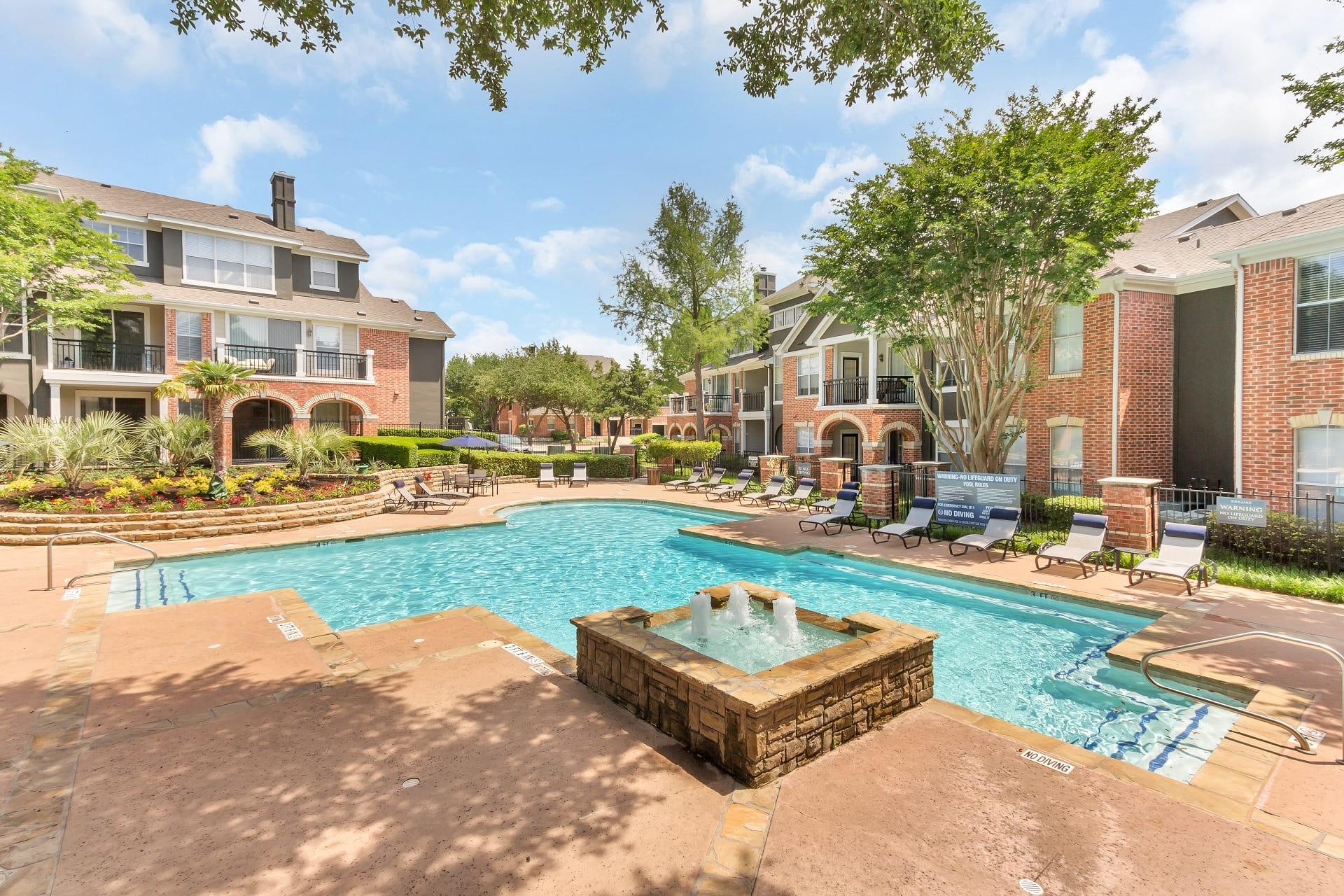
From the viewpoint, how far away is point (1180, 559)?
30.7ft

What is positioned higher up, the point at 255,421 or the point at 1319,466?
the point at 255,421

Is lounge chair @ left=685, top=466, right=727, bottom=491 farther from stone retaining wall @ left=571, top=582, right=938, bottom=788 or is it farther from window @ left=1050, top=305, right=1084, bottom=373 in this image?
stone retaining wall @ left=571, top=582, right=938, bottom=788

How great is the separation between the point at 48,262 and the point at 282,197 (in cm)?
1083

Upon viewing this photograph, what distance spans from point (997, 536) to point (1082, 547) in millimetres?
1468

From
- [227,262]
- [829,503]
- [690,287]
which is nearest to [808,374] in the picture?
[690,287]

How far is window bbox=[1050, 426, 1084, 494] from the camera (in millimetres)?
15594

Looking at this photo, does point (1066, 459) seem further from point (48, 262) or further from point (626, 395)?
point (48, 262)

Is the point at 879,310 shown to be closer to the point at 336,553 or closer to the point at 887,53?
the point at 887,53

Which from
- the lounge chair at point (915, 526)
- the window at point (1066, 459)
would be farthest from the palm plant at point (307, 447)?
the window at point (1066, 459)

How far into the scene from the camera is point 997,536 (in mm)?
11453

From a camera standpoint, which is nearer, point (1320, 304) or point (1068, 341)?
point (1320, 304)

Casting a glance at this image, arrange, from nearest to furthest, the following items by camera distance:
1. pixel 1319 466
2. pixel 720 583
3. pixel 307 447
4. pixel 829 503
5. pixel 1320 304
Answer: pixel 720 583, pixel 1320 304, pixel 1319 466, pixel 829 503, pixel 307 447

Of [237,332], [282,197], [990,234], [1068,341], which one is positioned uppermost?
[282,197]

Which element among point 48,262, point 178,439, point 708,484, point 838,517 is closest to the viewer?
point 838,517
